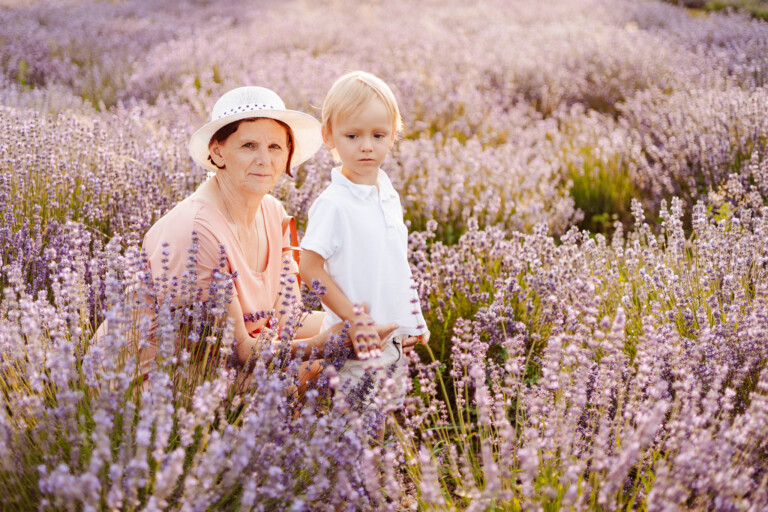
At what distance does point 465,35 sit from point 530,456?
29.4ft

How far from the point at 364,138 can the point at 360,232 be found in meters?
0.31

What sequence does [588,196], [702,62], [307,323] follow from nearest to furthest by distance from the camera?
[307,323] < [588,196] < [702,62]

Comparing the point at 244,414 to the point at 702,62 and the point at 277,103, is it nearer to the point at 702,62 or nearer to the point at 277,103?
the point at 277,103

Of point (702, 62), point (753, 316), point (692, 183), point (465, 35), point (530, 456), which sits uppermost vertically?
point (465, 35)

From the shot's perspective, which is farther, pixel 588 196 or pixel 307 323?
pixel 588 196

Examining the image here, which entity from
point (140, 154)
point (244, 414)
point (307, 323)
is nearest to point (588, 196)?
point (307, 323)

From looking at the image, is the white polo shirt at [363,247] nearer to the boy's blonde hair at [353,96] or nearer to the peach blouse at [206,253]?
the boy's blonde hair at [353,96]

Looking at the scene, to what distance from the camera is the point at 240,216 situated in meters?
2.42

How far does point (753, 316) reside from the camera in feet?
6.35

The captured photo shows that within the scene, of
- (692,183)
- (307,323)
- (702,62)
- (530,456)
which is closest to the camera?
(530,456)

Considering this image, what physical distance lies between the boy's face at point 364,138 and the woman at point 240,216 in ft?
0.97

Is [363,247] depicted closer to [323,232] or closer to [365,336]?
[323,232]

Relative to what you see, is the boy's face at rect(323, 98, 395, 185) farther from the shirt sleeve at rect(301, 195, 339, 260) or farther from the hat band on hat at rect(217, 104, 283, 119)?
the hat band on hat at rect(217, 104, 283, 119)

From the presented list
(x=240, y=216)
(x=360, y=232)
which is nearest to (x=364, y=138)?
(x=360, y=232)
